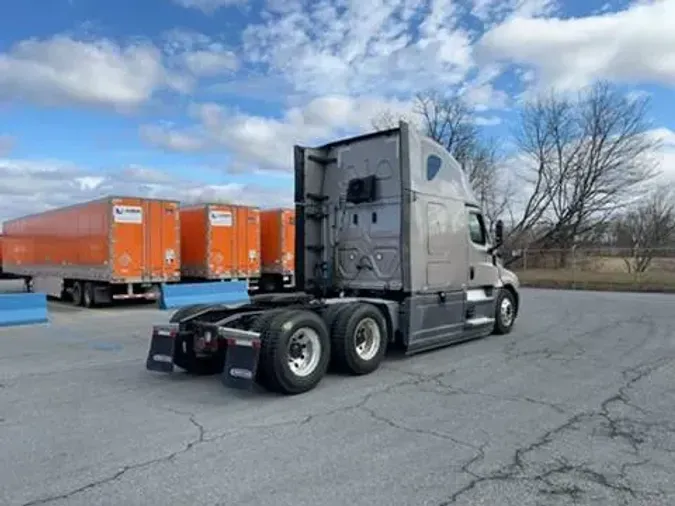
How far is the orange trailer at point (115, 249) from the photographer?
17672 mm

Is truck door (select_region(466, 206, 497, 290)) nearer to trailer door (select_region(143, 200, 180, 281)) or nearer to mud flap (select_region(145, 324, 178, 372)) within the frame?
mud flap (select_region(145, 324, 178, 372))

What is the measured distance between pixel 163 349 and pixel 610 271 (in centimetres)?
2822

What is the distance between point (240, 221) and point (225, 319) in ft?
44.4

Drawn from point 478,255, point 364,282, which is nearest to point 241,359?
point 364,282

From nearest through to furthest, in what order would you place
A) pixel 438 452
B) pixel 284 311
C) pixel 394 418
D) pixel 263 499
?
1. pixel 263 499
2. pixel 438 452
3. pixel 394 418
4. pixel 284 311

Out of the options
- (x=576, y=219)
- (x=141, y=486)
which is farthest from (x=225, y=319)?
(x=576, y=219)

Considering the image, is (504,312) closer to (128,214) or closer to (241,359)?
(241,359)

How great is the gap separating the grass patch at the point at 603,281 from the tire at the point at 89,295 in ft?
65.6

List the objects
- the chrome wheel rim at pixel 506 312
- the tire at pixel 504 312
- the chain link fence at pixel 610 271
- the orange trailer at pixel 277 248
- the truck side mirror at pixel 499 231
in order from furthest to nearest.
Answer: the chain link fence at pixel 610 271, the orange trailer at pixel 277 248, the chrome wheel rim at pixel 506 312, the tire at pixel 504 312, the truck side mirror at pixel 499 231

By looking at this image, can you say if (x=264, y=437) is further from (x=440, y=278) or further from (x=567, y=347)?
(x=567, y=347)

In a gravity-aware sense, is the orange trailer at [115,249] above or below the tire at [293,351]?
above

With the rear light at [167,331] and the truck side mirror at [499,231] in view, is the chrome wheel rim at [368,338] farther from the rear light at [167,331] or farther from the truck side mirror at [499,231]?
the truck side mirror at [499,231]

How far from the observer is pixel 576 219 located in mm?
47844

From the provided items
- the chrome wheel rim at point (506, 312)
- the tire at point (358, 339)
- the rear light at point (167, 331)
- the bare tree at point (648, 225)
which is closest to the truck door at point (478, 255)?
the chrome wheel rim at point (506, 312)
